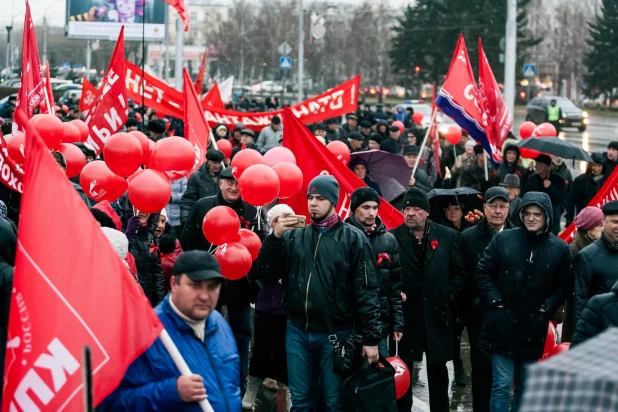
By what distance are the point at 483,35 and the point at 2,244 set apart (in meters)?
45.3

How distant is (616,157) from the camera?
13.0 m

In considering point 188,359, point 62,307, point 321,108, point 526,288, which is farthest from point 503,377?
point 321,108

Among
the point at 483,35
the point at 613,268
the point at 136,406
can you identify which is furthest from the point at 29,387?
the point at 483,35

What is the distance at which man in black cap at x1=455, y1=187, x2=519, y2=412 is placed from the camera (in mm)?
7043

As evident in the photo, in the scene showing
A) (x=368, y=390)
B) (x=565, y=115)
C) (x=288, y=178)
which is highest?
(x=288, y=178)

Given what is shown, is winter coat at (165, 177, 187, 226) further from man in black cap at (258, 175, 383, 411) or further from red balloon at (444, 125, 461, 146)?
red balloon at (444, 125, 461, 146)

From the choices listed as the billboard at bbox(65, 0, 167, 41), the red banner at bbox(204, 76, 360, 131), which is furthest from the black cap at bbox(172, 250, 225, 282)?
the billboard at bbox(65, 0, 167, 41)

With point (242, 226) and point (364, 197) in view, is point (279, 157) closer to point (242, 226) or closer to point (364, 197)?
point (242, 226)

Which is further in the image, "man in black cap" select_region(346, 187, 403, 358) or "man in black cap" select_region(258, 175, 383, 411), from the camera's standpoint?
"man in black cap" select_region(346, 187, 403, 358)

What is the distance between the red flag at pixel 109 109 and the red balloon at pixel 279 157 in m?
2.84

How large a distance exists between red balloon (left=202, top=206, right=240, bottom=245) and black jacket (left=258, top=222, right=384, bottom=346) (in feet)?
2.51

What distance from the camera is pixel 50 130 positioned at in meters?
8.67

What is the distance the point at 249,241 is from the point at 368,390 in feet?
4.97

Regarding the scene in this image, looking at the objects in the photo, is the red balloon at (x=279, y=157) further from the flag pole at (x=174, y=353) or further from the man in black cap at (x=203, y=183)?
the flag pole at (x=174, y=353)
